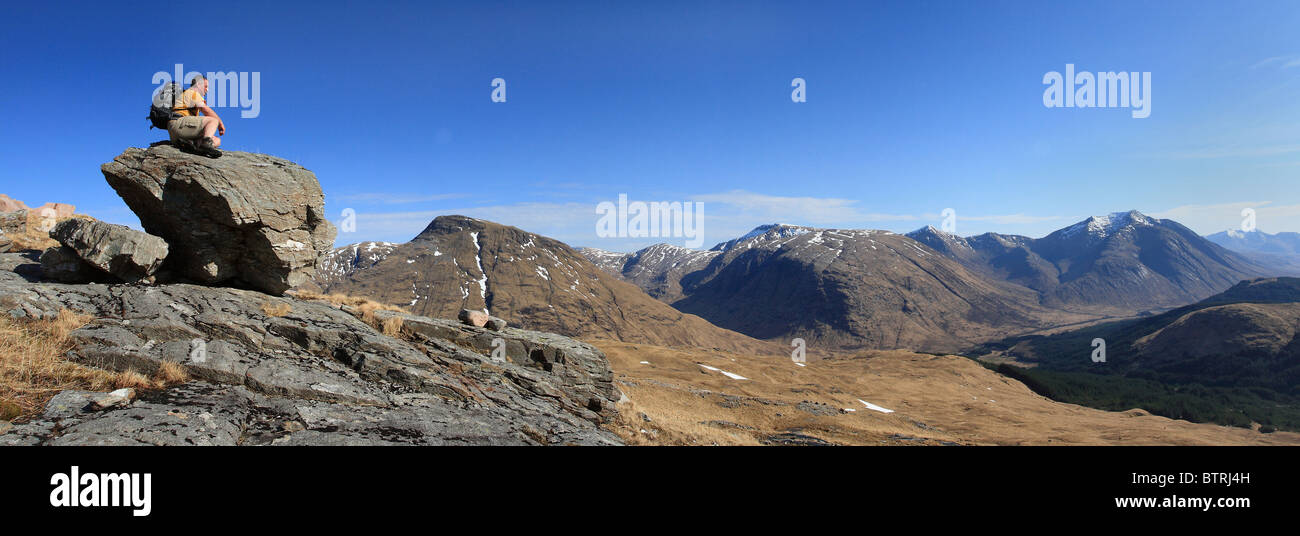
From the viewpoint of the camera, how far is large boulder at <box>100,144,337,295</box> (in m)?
12.7

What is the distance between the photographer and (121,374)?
28.7 feet

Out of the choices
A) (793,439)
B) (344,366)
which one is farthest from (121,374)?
(793,439)

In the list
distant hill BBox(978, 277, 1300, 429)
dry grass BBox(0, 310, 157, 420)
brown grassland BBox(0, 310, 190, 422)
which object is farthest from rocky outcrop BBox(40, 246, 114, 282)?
distant hill BBox(978, 277, 1300, 429)

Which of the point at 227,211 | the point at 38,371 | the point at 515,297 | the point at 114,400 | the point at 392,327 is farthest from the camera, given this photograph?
the point at 515,297

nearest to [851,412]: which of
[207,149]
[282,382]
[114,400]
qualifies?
[282,382]

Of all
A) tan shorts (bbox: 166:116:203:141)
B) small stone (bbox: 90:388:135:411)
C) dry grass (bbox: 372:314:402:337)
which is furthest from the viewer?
dry grass (bbox: 372:314:402:337)

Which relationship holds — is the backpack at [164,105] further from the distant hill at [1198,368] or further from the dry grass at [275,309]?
the distant hill at [1198,368]

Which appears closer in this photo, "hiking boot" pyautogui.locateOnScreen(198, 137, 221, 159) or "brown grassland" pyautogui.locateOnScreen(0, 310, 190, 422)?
"brown grassland" pyautogui.locateOnScreen(0, 310, 190, 422)

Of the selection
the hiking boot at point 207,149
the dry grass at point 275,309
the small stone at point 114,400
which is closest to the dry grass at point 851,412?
the dry grass at point 275,309

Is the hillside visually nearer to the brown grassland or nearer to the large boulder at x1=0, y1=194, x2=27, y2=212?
the large boulder at x1=0, y1=194, x2=27, y2=212

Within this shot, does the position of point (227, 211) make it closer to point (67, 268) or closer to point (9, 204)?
point (67, 268)

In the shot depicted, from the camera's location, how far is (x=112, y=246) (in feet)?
39.3

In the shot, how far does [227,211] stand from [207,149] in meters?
2.12
